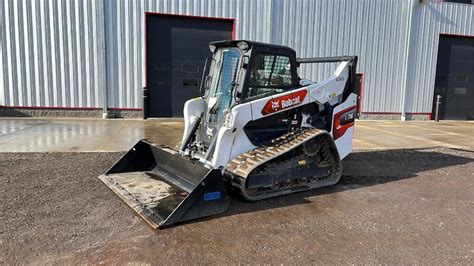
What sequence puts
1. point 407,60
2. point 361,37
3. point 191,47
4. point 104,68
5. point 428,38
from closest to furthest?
point 104,68 < point 191,47 < point 361,37 < point 407,60 < point 428,38

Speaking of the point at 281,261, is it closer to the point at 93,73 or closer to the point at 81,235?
the point at 81,235

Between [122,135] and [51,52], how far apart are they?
5.94 meters

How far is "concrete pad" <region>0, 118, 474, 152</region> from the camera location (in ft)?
30.4

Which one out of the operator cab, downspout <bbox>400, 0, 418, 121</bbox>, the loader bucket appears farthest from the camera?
downspout <bbox>400, 0, 418, 121</bbox>

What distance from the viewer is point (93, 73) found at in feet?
48.0

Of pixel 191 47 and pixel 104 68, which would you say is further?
pixel 191 47

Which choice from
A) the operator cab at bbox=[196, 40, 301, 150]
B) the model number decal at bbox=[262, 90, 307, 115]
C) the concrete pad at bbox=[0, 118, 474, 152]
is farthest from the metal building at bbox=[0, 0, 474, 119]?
the model number decal at bbox=[262, 90, 307, 115]

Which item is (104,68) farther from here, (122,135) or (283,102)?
(283,102)

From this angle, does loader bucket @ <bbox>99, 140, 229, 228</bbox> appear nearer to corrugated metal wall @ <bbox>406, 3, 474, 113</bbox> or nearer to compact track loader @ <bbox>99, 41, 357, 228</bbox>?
compact track loader @ <bbox>99, 41, 357, 228</bbox>

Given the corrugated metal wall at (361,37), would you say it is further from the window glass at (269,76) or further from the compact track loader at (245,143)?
the window glass at (269,76)

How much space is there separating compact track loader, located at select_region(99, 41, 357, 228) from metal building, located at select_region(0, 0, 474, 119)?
9211 mm

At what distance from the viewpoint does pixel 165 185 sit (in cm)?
562

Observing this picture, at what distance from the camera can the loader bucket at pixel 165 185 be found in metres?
4.49

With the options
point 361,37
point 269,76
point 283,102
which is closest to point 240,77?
point 269,76
